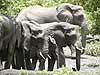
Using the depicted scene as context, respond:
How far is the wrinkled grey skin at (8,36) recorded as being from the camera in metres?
9.27

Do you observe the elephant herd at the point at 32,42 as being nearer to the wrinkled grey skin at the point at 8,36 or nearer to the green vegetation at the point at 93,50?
the wrinkled grey skin at the point at 8,36

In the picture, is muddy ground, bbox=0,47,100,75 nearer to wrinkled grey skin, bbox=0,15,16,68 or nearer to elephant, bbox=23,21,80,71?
elephant, bbox=23,21,80,71

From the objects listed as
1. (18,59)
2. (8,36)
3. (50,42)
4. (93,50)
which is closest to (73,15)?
(93,50)

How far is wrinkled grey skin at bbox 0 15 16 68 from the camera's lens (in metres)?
9.27

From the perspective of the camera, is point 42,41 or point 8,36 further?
point 42,41

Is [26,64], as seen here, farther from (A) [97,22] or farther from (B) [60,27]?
(A) [97,22]

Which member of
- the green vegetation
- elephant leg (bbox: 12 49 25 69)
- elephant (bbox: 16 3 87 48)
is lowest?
the green vegetation

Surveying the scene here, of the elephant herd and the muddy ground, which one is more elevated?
the elephant herd

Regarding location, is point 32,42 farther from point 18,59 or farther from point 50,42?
point 18,59

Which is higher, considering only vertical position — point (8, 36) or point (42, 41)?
point (8, 36)

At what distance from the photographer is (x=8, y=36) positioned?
959cm

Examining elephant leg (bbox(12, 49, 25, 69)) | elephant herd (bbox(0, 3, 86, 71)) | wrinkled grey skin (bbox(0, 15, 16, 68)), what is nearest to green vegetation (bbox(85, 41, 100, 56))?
elephant herd (bbox(0, 3, 86, 71))

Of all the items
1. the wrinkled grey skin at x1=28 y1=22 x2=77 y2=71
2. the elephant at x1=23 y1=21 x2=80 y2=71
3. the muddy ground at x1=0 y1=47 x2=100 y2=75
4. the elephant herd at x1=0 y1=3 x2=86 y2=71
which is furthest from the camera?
the muddy ground at x1=0 y1=47 x2=100 y2=75

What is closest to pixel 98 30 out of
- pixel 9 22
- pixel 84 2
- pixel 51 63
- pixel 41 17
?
pixel 84 2
